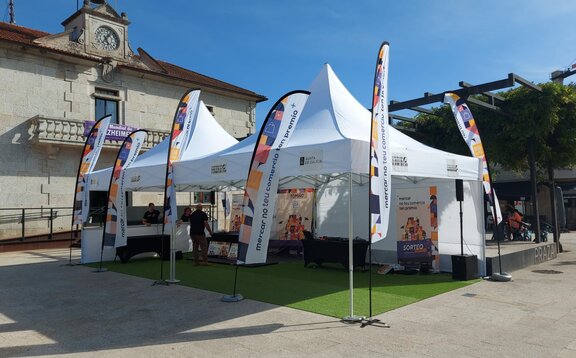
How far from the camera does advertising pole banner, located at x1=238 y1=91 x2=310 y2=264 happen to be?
6.99 m

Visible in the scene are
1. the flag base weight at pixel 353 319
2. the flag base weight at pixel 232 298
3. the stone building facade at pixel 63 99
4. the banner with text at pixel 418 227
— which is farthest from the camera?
the stone building facade at pixel 63 99

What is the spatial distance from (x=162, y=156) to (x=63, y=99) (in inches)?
453

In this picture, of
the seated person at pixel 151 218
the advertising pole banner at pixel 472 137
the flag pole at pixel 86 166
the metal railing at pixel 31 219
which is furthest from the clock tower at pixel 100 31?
the advertising pole banner at pixel 472 137

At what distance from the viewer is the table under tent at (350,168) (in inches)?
278

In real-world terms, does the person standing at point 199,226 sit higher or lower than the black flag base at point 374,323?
higher

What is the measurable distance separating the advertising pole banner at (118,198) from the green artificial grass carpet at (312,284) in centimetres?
92

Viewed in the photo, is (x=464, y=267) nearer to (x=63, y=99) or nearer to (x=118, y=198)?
(x=118, y=198)

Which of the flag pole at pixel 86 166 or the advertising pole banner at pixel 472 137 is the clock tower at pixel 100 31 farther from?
the advertising pole banner at pixel 472 137

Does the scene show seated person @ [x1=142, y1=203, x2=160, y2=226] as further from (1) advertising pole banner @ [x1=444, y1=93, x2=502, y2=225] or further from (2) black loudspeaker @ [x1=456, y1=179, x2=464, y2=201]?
(1) advertising pole banner @ [x1=444, y1=93, x2=502, y2=225]

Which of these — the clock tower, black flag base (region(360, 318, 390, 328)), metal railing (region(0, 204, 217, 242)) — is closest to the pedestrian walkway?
black flag base (region(360, 318, 390, 328))

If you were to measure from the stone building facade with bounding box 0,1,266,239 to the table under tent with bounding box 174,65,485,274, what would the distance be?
30.0ft

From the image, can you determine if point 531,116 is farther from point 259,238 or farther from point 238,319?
point 238,319

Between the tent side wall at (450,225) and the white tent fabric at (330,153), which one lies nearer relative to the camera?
the white tent fabric at (330,153)

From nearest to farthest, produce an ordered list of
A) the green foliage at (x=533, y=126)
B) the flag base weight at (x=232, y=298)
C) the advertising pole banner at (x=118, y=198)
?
the flag base weight at (x=232, y=298), the advertising pole banner at (x=118, y=198), the green foliage at (x=533, y=126)
